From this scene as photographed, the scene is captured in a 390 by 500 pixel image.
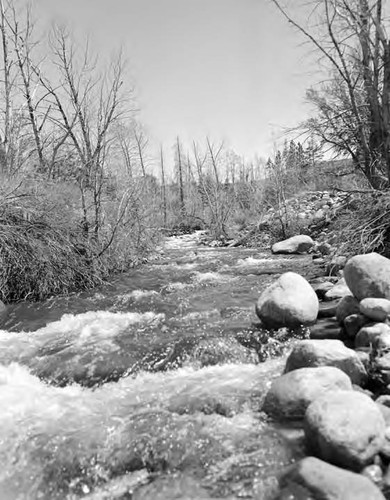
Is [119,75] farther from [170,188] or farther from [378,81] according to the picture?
[170,188]

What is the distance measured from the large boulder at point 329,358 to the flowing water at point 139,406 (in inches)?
16.0

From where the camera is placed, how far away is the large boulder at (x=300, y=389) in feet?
9.92

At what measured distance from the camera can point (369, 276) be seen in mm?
4832

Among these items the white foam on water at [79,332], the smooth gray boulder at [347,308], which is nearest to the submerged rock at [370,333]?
the smooth gray boulder at [347,308]

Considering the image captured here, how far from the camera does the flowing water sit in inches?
101

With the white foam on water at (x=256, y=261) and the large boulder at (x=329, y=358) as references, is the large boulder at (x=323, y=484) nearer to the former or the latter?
the large boulder at (x=329, y=358)

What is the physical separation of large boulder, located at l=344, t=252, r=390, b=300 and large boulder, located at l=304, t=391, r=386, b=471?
7.79 feet

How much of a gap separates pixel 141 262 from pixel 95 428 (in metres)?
9.93

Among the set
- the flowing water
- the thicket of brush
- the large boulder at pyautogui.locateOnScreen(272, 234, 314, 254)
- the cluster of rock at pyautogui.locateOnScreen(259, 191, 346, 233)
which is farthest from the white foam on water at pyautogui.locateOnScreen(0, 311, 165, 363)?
the cluster of rock at pyautogui.locateOnScreen(259, 191, 346, 233)

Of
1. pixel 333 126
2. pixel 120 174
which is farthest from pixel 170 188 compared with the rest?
pixel 333 126

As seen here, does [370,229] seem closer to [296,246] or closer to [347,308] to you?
[347,308]

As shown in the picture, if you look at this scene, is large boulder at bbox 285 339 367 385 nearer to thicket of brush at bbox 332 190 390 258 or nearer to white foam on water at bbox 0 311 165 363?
white foam on water at bbox 0 311 165 363

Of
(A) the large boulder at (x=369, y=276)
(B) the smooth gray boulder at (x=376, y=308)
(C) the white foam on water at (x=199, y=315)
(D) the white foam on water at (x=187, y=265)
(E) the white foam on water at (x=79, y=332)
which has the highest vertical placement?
(A) the large boulder at (x=369, y=276)

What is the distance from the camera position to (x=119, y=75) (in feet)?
35.8
